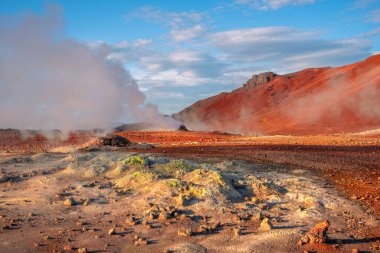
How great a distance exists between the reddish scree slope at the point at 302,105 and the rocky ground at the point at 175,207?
2731cm

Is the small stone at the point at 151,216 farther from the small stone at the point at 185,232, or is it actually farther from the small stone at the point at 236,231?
the small stone at the point at 236,231

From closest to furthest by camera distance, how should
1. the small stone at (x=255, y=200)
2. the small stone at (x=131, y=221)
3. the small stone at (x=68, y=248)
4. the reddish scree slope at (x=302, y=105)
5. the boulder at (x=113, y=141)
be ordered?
the small stone at (x=68, y=248), the small stone at (x=131, y=221), the small stone at (x=255, y=200), the boulder at (x=113, y=141), the reddish scree slope at (x=302, y=105)

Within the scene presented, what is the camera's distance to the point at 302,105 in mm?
49562

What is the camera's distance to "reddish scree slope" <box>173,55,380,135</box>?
3872 cm

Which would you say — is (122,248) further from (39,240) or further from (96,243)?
(39,240)

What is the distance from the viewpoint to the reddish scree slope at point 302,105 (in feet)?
127

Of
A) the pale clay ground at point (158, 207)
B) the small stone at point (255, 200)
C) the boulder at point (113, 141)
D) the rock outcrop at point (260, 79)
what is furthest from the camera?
the rock outcrop at point (260, 79)

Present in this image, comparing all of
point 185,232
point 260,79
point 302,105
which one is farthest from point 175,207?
point 260,79

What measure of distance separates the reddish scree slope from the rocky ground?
89.6 ft

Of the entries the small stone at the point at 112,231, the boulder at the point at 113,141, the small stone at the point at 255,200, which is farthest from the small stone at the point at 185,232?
the boulder at the point at 113,141

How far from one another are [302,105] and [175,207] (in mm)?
45016

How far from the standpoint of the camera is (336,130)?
34750 millimetres

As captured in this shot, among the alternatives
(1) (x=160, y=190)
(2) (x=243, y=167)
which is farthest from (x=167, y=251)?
(2) (x=243, y=167)

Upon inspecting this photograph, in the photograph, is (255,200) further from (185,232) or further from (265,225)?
(185,232)
